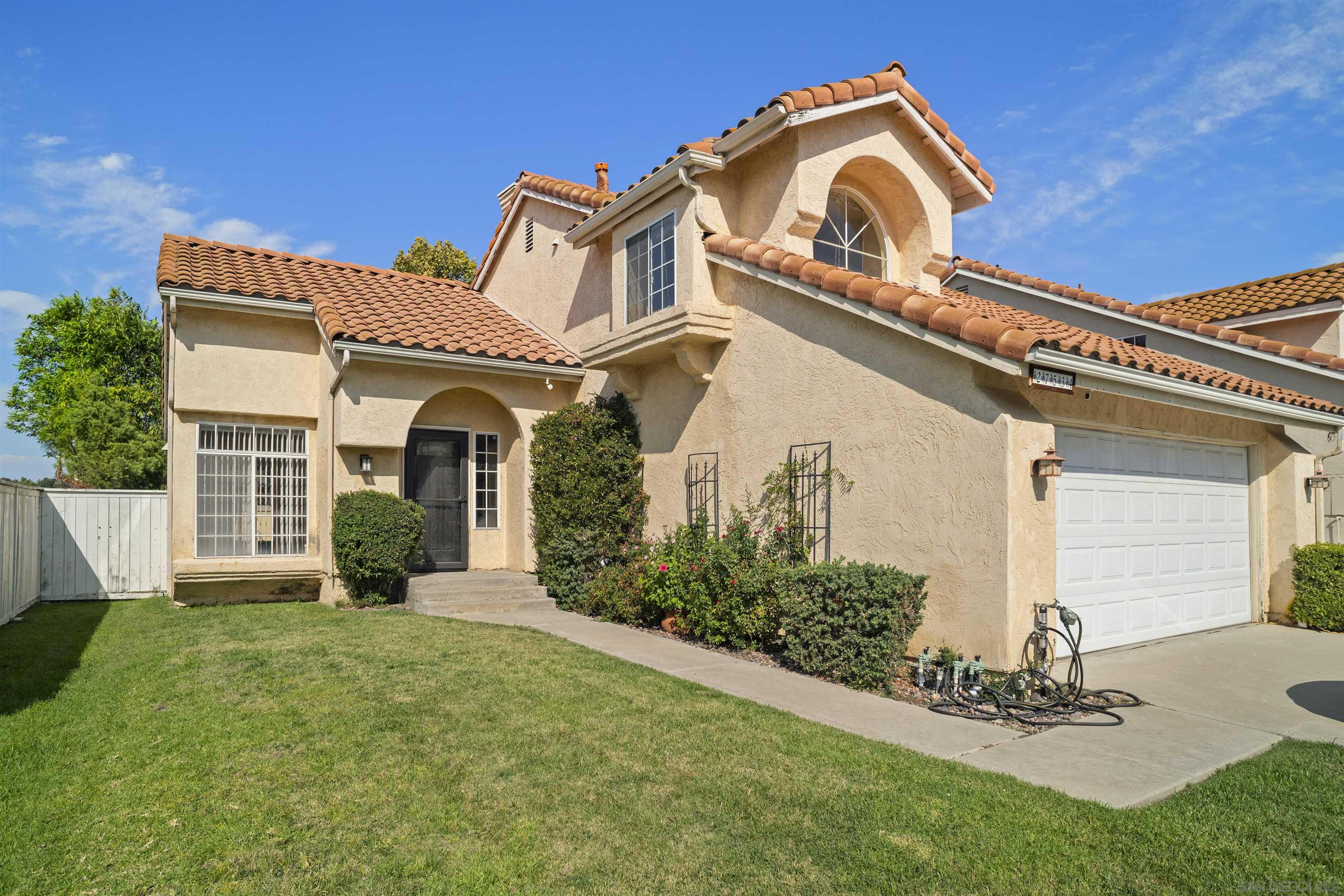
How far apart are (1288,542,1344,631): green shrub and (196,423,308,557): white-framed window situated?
15102 mm

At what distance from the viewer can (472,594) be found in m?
11.7

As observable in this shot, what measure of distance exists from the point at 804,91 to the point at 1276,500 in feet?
29.2

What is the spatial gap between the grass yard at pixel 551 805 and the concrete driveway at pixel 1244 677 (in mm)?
974

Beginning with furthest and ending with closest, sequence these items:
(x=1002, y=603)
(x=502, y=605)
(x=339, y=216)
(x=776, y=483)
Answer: (x=339, y=216), (x=502, y=605), (x=776, y=483), (x=1002, y=603)

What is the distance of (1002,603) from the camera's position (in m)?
7.04

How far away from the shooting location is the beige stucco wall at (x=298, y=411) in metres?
11.8

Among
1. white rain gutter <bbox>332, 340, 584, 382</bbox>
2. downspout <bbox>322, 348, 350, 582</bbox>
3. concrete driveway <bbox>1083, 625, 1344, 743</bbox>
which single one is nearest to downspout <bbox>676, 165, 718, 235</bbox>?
white rain gutter <bbox>332, 340, 584, 382</bbox>

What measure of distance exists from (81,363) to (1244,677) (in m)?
46.7

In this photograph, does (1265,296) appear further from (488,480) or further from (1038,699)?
(488,480)

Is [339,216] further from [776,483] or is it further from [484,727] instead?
[484,727]

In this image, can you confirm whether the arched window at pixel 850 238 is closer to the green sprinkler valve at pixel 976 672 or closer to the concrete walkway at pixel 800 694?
the concrete walkway at pixel 800 694

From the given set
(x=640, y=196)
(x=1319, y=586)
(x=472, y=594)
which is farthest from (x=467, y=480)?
(x=1319, y=586)

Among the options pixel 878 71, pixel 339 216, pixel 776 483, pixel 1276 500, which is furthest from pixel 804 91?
pixel 339 216

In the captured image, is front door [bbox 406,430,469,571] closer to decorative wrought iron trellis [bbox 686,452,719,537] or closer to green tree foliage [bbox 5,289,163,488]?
decorative wrought iron trellis [bbox 686,452,719,537]
